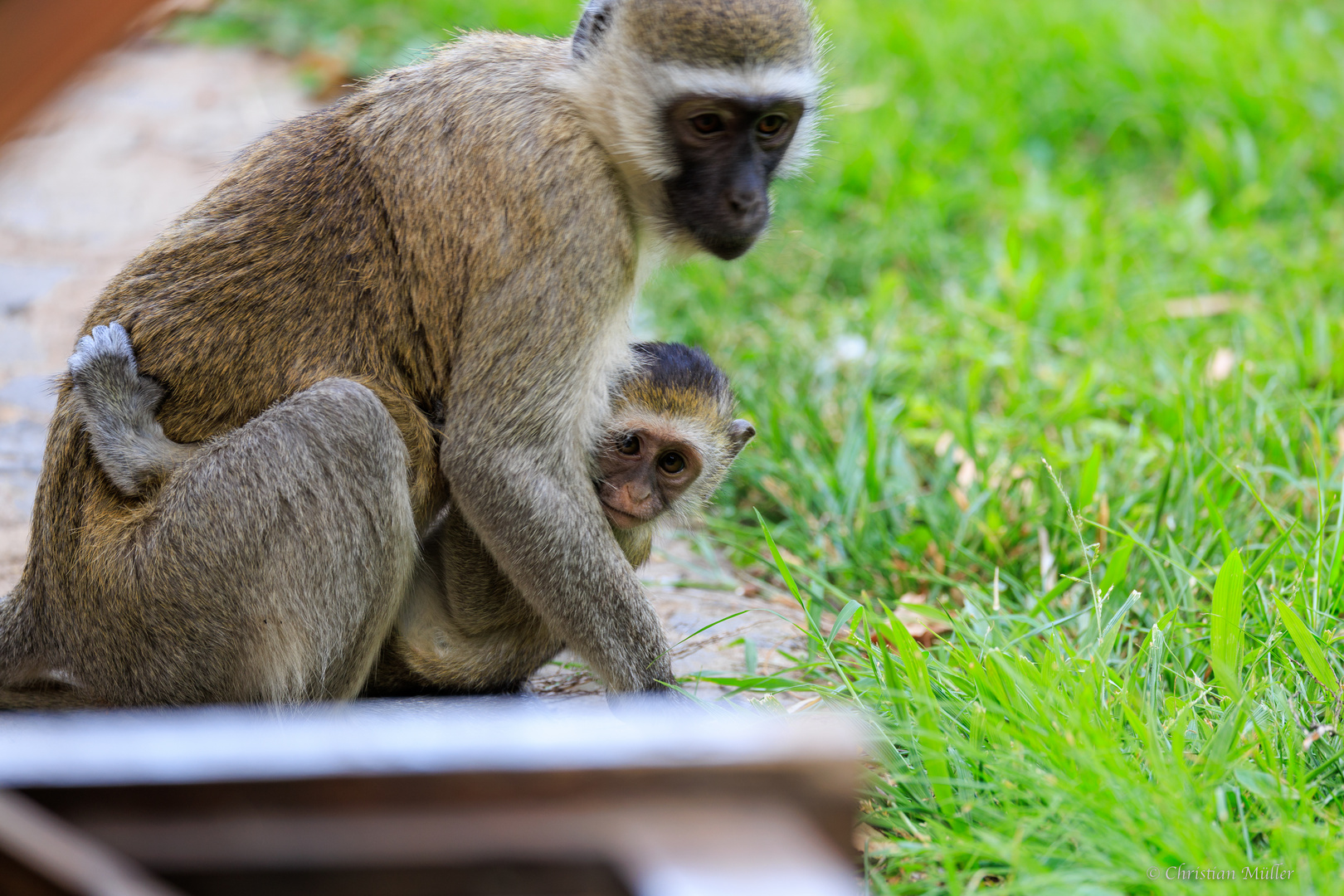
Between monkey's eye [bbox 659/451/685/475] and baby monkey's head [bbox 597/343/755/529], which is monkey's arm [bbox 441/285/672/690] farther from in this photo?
monkey's eye [bbox 659/451/685/475]

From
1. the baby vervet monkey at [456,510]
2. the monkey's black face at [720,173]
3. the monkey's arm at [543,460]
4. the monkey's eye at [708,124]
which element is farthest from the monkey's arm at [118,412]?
the monkey's eye at [708,124]

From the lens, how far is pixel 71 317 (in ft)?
18.7

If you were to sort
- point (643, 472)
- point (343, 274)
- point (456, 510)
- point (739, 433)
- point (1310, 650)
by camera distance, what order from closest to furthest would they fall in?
point (1310, 650)
point (343, 274)
point (456, 510)
point (643, 472)
point (739, 433)

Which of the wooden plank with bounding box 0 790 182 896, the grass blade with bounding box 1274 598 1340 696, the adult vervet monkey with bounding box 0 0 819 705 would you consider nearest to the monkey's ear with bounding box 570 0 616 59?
the adult vervet monkey with bounding box 0 0 819 705

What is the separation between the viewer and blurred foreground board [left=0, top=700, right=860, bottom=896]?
149cm

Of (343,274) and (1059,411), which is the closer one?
(343,274)

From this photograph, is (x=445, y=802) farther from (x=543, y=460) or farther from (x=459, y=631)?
(x=459, y=631)

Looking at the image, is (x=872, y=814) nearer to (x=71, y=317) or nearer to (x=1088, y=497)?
(x=1088, y=497)

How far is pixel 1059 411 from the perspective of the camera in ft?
16.3

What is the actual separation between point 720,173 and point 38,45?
2.12 meters

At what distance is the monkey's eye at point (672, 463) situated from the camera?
12.5 feet

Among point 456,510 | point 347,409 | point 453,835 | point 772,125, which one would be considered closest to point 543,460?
point 456,510

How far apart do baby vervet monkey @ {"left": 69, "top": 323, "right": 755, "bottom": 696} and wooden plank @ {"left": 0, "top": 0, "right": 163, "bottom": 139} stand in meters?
1.67

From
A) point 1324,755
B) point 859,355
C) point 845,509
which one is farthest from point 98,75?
point 1324,755
